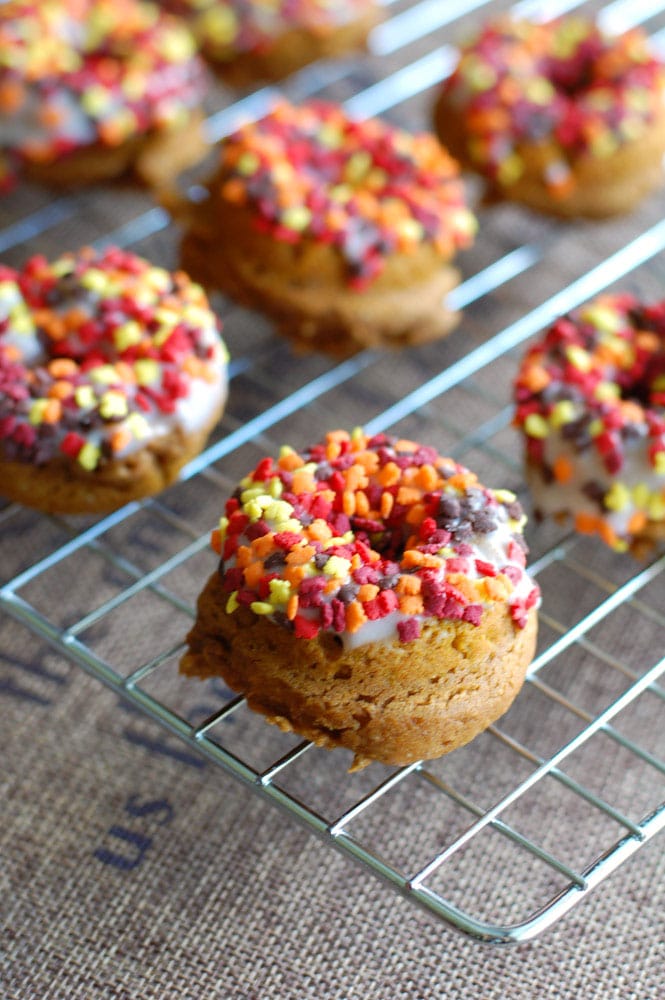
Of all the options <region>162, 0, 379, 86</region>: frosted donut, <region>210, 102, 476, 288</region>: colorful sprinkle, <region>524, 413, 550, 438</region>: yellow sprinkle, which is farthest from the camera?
<region>162, 0, 379, 86</region>: frosted donut

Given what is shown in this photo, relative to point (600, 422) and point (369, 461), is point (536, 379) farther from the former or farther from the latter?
point (369, 461)

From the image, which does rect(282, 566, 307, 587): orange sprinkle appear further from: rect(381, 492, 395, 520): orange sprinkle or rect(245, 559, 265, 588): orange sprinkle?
rect(381, 492, 395, 520): orange sprinkle

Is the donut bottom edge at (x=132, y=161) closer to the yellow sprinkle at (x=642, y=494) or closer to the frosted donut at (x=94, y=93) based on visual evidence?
the frosted donut at (x=94, y=93)

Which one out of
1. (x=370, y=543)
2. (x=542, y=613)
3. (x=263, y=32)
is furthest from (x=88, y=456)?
(x=263, y=32)

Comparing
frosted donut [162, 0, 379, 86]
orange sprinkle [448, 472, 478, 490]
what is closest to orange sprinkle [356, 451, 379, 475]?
orange sprinkle [448, 472, 478, 490]

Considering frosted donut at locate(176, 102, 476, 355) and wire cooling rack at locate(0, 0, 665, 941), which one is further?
frosted donut at locate(176, 102, 476, 355)

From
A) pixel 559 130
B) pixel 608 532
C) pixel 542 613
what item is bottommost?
pixel 542 613
